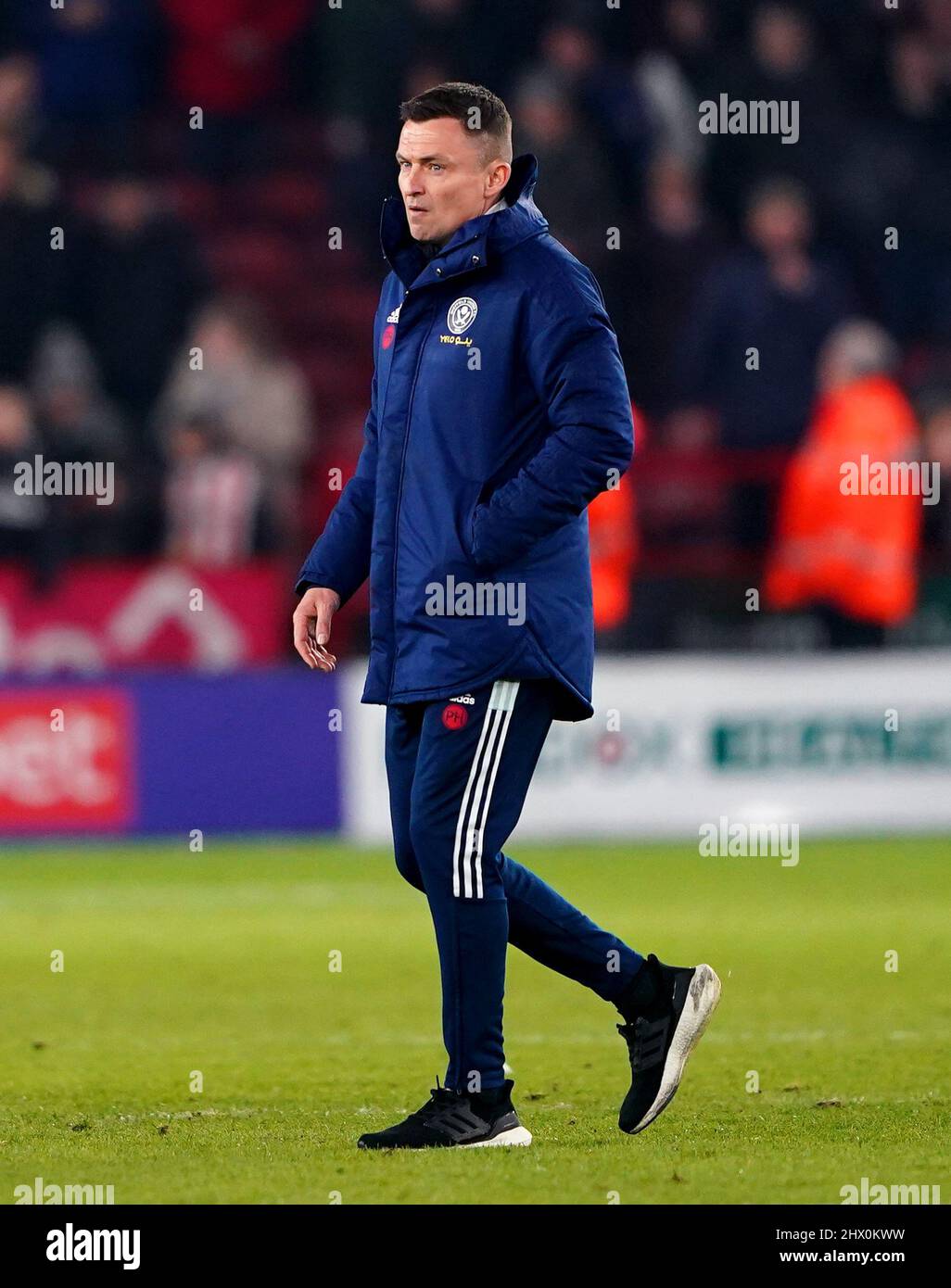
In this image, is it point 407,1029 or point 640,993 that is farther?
point 407,1029

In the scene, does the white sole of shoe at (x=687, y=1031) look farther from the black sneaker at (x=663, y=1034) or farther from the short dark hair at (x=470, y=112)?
the short dark hair at (x=470, y=112)

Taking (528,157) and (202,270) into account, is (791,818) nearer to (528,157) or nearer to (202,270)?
(202,270)

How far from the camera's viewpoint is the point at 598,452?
4.93m

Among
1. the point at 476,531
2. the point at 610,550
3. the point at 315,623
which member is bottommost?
the point at 315,623

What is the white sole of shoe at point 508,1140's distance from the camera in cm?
500

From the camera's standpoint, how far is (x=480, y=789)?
4.97 meters

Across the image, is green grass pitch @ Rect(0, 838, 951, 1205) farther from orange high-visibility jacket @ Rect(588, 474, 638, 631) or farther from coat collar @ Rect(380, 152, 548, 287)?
coat collar @ Rect(380, 152, 548, 287)

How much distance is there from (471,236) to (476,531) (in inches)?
24.8

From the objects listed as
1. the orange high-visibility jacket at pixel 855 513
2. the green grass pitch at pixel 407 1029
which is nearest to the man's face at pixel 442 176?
the green grass pitch at pixel 407 1029

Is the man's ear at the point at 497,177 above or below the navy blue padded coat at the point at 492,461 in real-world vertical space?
above

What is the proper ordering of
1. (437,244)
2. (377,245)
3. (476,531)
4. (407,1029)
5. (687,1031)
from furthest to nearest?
1. (377,245)
2. (407,1029)
3. (687,1031)
4. (437,244)
5. (476,531)

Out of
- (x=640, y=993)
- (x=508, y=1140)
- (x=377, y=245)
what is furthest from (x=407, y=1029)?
(x=377, y=245)

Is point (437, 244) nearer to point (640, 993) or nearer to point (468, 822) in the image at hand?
point (468, 822)
